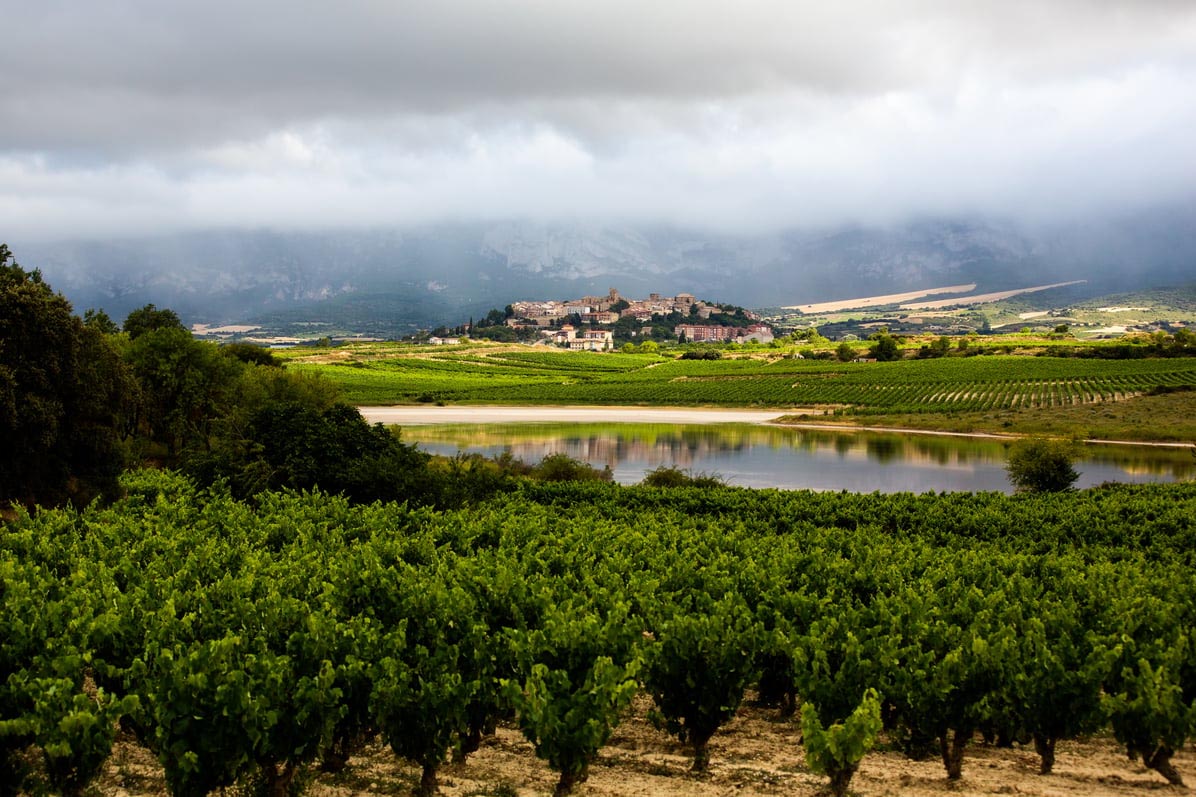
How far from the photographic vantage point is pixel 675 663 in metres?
10.9

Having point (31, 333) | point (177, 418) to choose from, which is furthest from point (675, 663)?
point (177, 418)

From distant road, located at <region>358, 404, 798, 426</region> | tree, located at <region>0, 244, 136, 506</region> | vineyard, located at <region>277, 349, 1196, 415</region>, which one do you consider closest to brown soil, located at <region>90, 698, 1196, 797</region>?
tree, located at <region>0, 244, 136, 506</region>

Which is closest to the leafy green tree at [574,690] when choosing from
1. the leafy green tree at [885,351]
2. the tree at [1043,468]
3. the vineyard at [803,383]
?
the tree at [1043,468]

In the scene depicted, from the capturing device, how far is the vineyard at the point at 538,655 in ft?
30.6

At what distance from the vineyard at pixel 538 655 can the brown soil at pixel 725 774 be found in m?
0.27

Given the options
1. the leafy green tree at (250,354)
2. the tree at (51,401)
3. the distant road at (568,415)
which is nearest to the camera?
the tree at (51,401)

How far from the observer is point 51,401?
2903 centimetres

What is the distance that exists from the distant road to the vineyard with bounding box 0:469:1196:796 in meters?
69.4

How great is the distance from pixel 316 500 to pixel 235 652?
11.9 meters

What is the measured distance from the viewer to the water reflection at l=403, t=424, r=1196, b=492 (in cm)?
5544

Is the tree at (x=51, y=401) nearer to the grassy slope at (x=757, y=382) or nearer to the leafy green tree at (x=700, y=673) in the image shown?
the leafy green tree at (x=700, y=673)

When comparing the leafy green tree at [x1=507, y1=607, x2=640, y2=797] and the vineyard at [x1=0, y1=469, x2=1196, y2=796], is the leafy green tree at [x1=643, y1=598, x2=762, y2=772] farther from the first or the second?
the leafy green tree at [x1=507, y1=607, x2=640, y2=797]

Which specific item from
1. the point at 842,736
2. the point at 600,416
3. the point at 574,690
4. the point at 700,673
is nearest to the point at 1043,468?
the point at 700,673

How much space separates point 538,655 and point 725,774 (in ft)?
8.22
